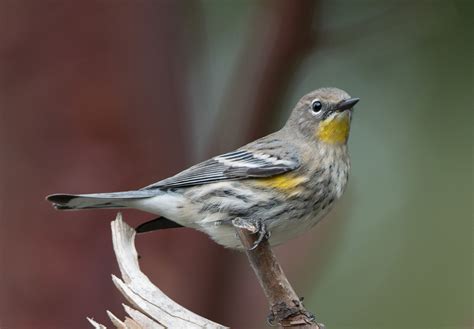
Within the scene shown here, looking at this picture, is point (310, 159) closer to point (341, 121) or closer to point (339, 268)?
point (341, 121)

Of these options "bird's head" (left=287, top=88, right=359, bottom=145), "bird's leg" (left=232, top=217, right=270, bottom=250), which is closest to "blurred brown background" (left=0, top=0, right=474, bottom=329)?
"bird's head" (left=287, top=88, right=359, bottom=145)

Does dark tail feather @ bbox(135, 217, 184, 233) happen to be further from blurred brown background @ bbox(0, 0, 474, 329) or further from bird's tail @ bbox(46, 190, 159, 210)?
blurred brown background @ bbox(0, 0, 474, 329)

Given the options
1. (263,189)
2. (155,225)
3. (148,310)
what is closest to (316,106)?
(263,189)

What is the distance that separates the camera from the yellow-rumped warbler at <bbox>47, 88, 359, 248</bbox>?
3.40 meters

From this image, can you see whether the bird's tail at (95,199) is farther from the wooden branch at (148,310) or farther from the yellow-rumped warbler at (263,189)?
the wooden branch at (148,310)

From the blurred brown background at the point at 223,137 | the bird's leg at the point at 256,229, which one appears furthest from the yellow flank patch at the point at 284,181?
the blurred brown background at the point at 223,137

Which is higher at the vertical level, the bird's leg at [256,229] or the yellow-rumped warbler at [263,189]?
the yellow-rumped warbler at [263,189]

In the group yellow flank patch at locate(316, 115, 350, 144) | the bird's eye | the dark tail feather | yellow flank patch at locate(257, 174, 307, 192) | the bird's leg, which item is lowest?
the bird's leg

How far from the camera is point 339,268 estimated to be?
5297mm

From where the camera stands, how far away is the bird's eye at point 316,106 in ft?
12.7

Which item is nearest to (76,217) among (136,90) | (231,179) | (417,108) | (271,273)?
(136,90)

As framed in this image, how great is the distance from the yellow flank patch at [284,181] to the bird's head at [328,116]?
33 cm

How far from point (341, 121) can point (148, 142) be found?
3.64ft

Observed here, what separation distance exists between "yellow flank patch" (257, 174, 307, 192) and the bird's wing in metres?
0.02
